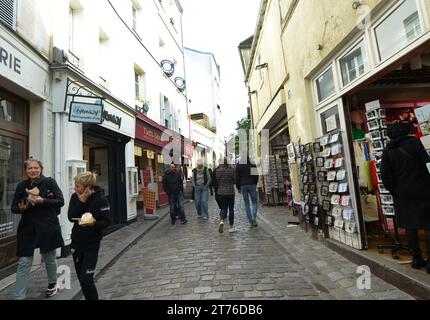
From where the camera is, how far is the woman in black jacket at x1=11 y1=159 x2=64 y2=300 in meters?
3.57

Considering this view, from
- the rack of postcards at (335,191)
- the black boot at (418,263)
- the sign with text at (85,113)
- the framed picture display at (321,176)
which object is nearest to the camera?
the black boot at (418,263)

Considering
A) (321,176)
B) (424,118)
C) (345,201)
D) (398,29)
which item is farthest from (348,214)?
(398,29)

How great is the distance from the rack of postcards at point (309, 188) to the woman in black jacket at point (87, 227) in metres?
4.19

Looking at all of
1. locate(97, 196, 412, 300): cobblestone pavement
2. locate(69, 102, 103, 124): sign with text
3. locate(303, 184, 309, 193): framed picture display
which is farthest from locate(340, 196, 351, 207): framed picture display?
locate(69, 102, 103, 124): sign with text

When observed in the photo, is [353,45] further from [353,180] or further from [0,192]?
[0,192]

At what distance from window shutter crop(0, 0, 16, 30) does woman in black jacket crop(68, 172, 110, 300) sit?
362cm

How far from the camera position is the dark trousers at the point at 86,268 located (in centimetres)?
309

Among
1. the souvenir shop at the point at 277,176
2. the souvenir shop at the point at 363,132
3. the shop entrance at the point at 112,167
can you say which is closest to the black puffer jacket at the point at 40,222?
the souvenir shop at the point at 363,132

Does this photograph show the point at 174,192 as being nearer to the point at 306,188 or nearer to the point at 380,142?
the point at 306,188

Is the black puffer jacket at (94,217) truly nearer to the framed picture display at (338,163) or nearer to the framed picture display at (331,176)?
the framed picture display at (338,163)

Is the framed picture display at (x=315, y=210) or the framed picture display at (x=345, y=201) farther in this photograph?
the framed picture display at (x=315, y=210)

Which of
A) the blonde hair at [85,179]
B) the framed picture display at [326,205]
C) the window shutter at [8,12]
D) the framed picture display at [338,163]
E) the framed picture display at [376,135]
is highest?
the window shutter at [8,12]

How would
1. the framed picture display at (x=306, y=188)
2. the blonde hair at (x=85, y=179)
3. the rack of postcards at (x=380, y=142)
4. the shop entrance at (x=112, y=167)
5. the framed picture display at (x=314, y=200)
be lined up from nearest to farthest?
the blonde hair at (x=85, y=179) → the rack of postcards at (x=380, y=142) → the framed picture display at (x=314, y=200) → the framed picture display at (x=306, y=188) → the shop entrance at (x=112, y=167)
